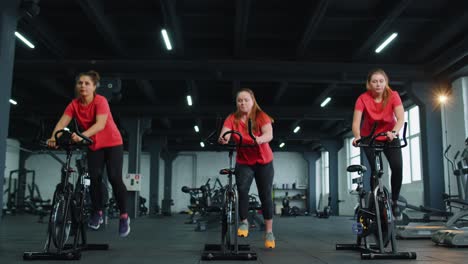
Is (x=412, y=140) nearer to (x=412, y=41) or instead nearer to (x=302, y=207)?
(x=412, y=41)

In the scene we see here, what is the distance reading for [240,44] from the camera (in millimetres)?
9781

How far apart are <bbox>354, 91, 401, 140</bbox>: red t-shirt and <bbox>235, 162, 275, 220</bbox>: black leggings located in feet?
2.96

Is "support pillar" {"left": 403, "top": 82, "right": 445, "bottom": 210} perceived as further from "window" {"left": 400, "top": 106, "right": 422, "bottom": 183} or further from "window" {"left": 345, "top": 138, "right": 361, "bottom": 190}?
"window" {"left": 345, "top": 138, "right": 361, "bottom": 190}

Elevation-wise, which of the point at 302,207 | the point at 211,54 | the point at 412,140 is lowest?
the point at 302,207

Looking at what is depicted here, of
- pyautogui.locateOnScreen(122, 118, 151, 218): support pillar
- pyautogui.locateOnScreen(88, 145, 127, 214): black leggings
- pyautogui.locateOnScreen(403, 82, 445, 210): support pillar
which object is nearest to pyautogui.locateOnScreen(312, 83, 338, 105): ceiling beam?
pyautogui.locateOnScreen(403, 82, 445, 210): support pillar

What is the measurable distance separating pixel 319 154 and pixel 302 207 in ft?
10.3

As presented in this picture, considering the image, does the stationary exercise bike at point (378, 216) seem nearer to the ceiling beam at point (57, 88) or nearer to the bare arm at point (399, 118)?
the bare arm at point (399, 118)

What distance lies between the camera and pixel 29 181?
84.0 feet

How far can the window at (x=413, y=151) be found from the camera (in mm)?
14109

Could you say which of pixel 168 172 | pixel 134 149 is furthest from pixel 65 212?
pixel 168 172

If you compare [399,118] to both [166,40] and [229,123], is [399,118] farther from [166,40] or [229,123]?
[166,40]

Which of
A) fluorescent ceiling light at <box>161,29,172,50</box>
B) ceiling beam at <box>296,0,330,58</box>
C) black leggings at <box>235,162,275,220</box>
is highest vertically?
ceiling beam at <box>296,0,330,58</box>

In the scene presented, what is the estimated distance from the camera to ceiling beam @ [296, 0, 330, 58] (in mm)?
7796

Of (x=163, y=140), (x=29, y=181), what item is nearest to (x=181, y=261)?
(x=163, y=140)
